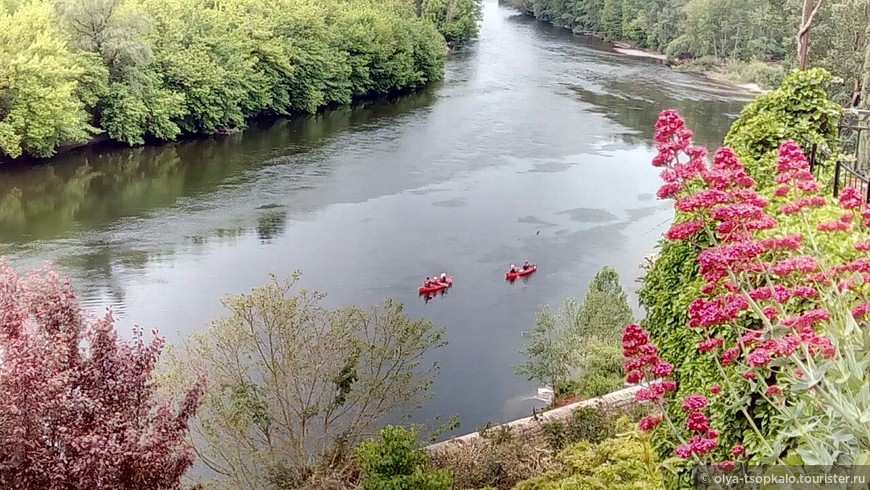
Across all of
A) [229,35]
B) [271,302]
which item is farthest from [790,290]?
[229,35]

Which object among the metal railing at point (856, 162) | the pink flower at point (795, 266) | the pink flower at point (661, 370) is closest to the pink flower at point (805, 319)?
the pink flower at point (795, 266)

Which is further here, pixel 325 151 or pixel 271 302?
pixel 325 151

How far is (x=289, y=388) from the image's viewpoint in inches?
550

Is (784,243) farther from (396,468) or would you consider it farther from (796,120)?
(396,468)

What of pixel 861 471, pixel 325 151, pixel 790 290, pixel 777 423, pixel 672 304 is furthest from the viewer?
pixel 325 151

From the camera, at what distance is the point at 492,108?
40.0 m

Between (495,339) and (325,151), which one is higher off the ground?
(325,151)

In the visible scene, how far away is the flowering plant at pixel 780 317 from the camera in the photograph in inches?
139

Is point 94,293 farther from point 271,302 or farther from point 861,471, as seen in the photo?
point 861,471

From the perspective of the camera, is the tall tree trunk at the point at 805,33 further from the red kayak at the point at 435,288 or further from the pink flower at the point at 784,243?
the red kayak at the point at 435,288

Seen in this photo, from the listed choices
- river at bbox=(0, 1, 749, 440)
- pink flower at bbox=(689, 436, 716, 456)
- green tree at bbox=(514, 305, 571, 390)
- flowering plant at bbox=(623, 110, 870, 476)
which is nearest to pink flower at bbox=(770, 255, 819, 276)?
flowering plant at bbox=(623, 110, 870, 476)

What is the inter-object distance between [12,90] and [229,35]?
12.1 metres

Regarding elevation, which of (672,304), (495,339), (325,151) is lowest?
(495,339)

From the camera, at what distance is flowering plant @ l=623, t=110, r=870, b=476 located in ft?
11.6
